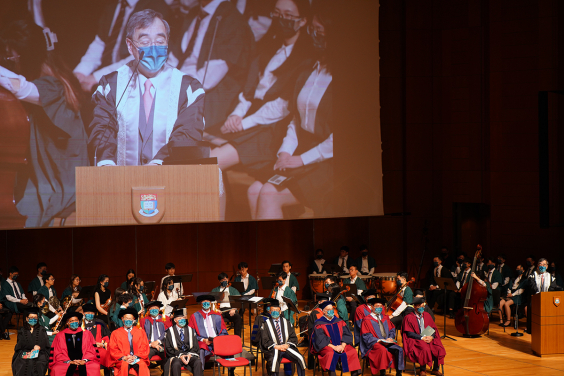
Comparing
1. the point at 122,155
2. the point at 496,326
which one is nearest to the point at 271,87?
the point at 122,155

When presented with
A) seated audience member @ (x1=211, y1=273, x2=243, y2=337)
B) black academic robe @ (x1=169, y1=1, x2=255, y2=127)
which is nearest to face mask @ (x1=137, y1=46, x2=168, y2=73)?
black academic robe @ (x1=169, y1=1, x2=255, y2=127)

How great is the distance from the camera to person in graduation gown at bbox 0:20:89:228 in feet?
41.6

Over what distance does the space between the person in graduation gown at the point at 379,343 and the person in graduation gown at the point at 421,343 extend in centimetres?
26

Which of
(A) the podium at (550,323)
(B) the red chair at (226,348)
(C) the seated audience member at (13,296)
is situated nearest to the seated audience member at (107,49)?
(C) the seated audience member at (13,296)

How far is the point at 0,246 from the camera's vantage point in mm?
15203

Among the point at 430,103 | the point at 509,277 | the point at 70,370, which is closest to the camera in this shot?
the point at 70,370

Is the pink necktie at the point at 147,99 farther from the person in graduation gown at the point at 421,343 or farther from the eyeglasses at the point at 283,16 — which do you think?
the person in graduation gown at the point at 421,343

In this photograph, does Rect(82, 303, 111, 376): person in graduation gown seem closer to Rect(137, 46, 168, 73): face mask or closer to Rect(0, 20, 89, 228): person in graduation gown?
Rect(0, 20, 89, 228): person in graduation gown

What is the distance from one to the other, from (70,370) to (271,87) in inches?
290

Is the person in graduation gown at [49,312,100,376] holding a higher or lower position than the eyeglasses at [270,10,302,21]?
lower

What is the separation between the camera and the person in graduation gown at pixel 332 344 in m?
10.0

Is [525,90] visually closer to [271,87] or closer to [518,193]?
[518,193]

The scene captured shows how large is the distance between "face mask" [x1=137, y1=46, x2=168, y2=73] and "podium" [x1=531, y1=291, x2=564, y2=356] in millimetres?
8376

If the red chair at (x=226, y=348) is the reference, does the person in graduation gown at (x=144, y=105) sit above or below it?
above
